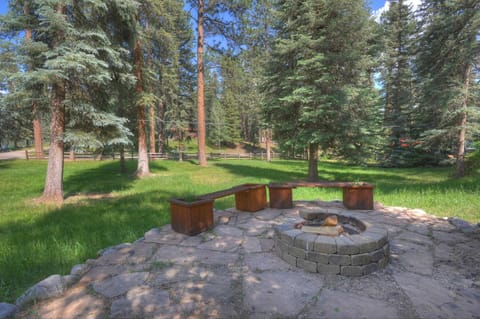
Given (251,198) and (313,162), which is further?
(313,162)

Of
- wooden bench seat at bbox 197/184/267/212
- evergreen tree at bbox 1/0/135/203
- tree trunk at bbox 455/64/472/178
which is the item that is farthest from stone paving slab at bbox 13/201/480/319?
tree trunk at bbox 455/64/472/178

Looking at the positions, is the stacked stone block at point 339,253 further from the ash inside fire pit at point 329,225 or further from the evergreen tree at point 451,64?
the evergreen tree at point 451,64

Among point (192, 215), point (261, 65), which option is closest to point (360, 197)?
point (192, 215)

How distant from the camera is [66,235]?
143 inches

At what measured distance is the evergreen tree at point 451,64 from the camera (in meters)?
8.30

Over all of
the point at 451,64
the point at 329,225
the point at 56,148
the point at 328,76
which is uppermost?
the point at 451,64

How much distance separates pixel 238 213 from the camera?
4848 mm

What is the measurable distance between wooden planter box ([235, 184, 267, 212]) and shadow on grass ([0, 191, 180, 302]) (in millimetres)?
1568

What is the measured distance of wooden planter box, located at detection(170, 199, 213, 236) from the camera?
11.7ft

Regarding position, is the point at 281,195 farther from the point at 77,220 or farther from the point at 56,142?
the point at 56,142

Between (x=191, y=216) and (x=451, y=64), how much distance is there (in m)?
11.5

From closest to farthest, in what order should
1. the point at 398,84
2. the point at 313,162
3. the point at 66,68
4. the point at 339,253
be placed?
the point at 339,253 → the point at 66,68 → the point at 313,162 → the point at 398,84

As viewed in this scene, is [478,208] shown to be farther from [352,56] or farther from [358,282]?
[352,56]

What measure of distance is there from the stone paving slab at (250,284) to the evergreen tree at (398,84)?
614 inches
